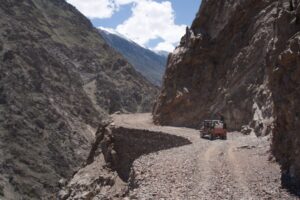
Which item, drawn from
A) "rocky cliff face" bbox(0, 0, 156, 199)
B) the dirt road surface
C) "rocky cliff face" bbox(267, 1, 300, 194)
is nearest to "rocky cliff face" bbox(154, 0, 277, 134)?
the dirt road surface

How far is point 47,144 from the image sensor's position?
88375 mm

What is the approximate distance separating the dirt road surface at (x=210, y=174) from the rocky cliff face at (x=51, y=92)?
22017 mm

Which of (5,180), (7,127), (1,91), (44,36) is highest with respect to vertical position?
(44,36)

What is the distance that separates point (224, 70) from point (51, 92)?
73.3 m

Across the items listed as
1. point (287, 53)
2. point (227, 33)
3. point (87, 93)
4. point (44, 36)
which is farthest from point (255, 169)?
point (44, 36)

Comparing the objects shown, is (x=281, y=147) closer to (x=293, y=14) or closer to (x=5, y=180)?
(x=293, y=14)

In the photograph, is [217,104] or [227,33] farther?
[227,33]

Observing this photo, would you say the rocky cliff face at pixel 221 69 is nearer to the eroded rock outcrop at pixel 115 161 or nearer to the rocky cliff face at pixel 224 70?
the rocky cliff face at pixel 224 70

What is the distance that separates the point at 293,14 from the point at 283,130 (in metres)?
4.33

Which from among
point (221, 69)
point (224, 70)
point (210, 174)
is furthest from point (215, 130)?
point (210, 174)

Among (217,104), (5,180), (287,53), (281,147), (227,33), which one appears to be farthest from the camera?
(5,180)

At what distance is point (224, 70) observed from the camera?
40.2 meters

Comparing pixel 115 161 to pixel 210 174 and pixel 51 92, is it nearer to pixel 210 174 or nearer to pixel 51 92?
pixel 210 174

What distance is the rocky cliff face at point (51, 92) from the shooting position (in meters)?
80.2
